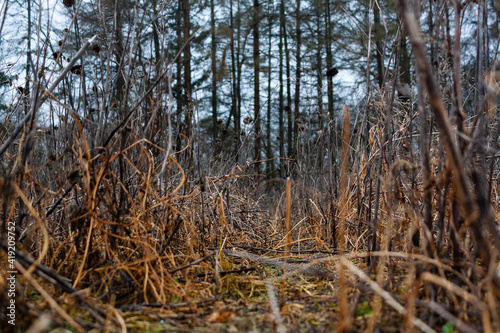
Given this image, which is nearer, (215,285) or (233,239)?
(215,285)

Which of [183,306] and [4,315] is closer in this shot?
[4,315]

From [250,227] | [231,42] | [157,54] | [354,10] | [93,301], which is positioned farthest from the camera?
[231,42]

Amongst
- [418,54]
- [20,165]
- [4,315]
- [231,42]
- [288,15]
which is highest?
[288,15]

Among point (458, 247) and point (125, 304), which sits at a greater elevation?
point (458, 247)

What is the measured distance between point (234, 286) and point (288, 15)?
9895mm

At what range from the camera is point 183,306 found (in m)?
0.97

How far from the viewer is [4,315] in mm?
741

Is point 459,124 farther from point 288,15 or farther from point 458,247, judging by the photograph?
point 288,15

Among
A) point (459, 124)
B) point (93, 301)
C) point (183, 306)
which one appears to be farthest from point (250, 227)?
point (459, 124)

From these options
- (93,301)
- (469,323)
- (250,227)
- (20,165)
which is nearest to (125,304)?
(93,301)

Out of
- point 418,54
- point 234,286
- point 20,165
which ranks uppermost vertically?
point 418,54

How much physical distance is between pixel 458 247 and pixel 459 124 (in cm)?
33

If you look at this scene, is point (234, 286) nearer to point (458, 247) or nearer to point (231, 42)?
point (458, 247)

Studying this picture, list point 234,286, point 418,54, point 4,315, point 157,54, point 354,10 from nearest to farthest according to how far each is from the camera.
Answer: point 418,54 → point 4,315 → point 234,286 → point 157,54 → point 354,10
